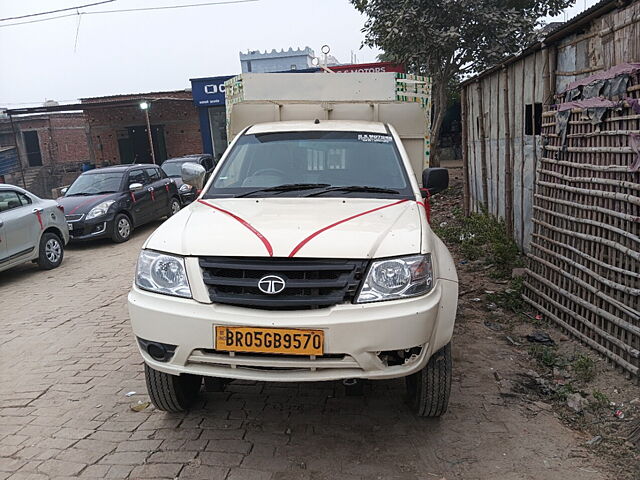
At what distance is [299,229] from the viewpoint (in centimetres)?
279

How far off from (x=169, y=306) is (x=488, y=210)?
708 centimetres

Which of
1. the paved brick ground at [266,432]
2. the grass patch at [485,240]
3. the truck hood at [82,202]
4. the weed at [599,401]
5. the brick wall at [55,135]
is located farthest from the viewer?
the brick wall at [55,135]

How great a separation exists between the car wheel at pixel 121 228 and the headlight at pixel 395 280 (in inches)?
340

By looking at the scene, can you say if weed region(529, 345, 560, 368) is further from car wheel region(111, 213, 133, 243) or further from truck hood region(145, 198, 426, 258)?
car wheel region(111, 213, 133, 243)

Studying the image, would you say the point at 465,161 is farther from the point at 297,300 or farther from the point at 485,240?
the point at 297,300

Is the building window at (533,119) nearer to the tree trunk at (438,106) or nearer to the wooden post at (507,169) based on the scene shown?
the wooden post at (507,169)

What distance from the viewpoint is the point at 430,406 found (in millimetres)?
3002

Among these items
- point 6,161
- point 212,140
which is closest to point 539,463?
point 212,140

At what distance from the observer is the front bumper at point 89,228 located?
9.72 metres

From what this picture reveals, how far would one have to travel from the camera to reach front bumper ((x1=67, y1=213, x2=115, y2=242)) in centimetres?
972

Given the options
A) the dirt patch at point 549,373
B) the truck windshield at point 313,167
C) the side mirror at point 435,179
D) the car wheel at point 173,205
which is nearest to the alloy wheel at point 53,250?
the car wheel at point 173,205

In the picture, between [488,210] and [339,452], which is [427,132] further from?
[339,452]

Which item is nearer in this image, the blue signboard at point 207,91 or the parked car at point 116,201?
the parked car at point 116,201

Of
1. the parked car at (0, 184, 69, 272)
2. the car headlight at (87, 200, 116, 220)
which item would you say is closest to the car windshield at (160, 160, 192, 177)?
the car headlight at (87, 200, 116, 220)
